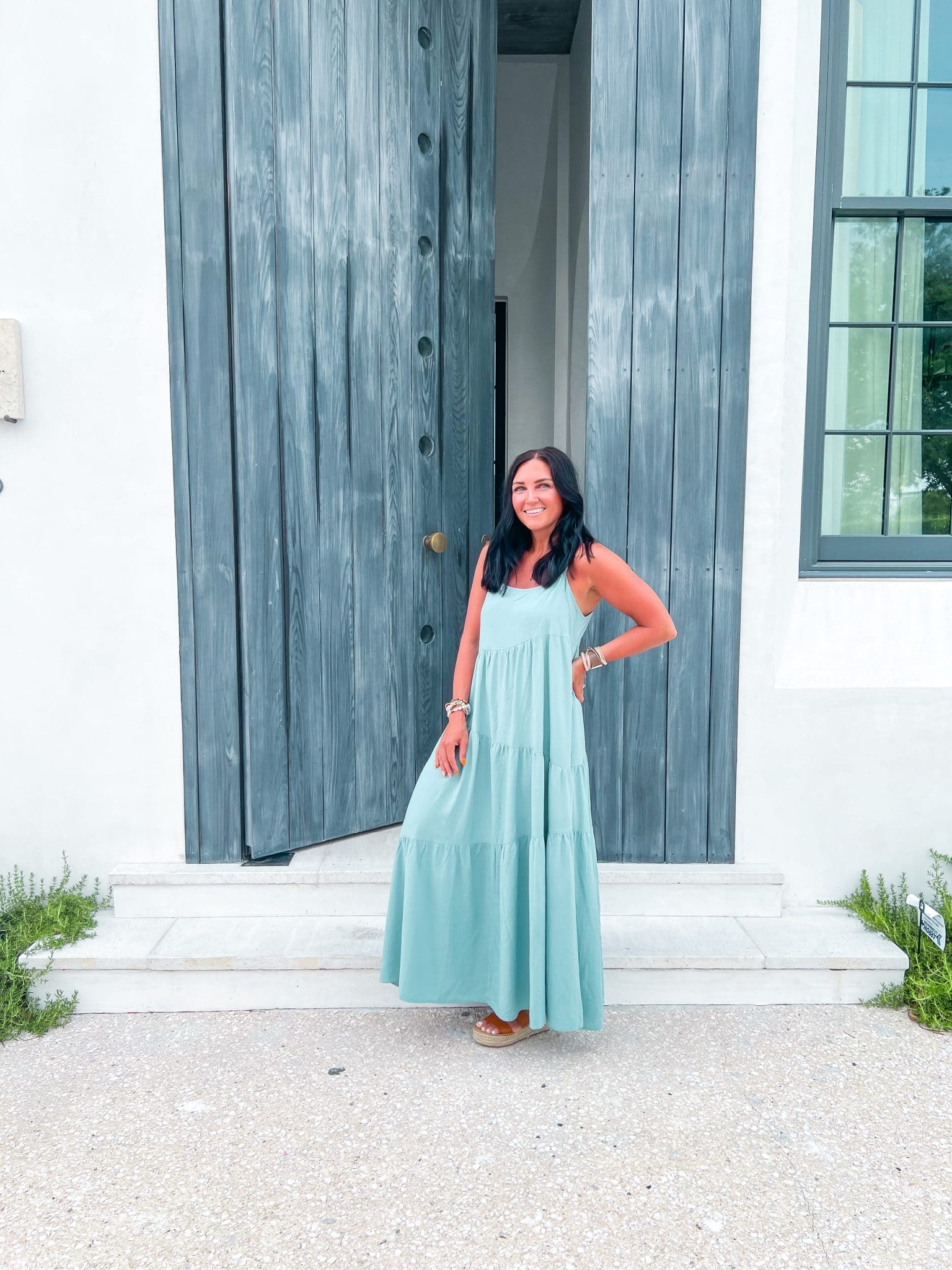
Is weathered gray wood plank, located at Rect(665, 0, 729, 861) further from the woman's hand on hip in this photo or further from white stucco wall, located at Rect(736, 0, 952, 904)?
the woman's hand on hip

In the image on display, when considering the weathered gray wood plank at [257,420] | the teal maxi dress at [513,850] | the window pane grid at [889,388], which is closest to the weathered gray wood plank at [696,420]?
the window pane grid at [889,388]

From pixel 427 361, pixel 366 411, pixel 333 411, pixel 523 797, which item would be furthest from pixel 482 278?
pixel 523 797

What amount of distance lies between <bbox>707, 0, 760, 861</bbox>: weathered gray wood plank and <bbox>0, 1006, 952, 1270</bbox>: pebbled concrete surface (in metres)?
0.78

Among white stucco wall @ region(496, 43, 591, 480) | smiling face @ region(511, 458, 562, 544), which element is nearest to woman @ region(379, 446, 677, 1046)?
smiling face @ region(511, 458, 562, 544)

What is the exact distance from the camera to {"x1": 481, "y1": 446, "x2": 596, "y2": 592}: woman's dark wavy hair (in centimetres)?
236

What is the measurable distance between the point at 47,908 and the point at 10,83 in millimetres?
2601

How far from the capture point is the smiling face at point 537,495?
235 centimetres

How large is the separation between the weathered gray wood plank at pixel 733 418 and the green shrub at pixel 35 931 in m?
2.10

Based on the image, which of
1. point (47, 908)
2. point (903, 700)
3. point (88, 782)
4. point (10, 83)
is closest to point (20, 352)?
point (10, 83)

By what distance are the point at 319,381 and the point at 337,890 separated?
1708mm

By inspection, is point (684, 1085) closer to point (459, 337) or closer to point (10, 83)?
point (459, 337)

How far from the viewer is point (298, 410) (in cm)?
306

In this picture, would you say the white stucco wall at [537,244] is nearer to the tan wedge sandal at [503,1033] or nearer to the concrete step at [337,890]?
the concrete step at [337,890]

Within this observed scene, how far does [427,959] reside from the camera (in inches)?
96.6
